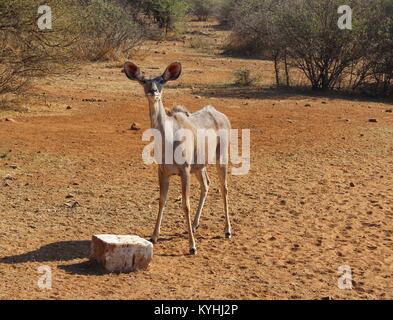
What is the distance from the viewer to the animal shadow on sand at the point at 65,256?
20.8 feet

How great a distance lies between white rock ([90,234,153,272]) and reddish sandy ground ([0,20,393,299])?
0.12m

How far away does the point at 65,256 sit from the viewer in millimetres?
6688

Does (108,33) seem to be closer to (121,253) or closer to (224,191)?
(224,191)

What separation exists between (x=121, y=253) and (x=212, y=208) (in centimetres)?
266

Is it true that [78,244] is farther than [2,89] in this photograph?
No

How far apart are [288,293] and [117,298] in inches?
64.6

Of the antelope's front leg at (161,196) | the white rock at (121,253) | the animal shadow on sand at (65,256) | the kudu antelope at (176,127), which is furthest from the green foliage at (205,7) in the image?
the white rock at (121,253)

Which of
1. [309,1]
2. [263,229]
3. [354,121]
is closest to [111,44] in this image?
[309,1]

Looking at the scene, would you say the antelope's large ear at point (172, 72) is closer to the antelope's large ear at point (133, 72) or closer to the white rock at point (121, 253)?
the antelope's large ear at point (133, 72)

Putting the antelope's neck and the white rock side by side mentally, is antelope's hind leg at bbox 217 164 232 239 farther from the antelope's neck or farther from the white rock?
the white rock

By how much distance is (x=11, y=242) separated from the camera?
7059mm

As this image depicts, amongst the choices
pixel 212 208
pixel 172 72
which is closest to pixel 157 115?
pixel 172 72

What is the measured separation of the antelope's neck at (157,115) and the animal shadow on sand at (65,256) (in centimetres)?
161

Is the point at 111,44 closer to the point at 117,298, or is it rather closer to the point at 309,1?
the point at 309,1
